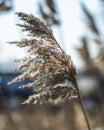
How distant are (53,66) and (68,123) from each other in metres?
7.87

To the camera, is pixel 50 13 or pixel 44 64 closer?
pixel 44 64

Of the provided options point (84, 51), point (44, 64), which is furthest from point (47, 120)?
point (44, 64)

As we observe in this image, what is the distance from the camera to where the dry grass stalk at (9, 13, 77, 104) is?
14.9ft

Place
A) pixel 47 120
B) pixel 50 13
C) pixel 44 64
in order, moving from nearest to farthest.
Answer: pixel 44 64 → pixel 50 13 → pixel 47 120

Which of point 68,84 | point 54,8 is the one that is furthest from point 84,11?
point 68,84

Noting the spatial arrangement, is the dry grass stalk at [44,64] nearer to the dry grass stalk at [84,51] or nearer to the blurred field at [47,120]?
the blurred field at [47,120]

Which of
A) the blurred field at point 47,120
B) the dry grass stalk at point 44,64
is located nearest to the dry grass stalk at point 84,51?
the blurred field at point 47,120

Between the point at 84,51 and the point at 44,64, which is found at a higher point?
the point at 84,51

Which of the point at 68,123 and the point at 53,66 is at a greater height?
the point at 68,123

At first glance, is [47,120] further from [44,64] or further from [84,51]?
[44,64]

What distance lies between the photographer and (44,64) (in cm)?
455

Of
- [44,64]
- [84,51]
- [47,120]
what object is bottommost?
[44,64]

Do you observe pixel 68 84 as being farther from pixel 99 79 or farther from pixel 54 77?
pixel 99 79

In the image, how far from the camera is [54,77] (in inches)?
182
